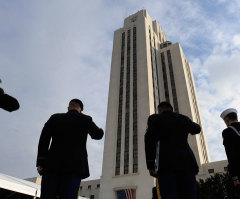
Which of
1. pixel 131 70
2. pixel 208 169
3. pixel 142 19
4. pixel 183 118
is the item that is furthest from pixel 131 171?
pixel 142 19

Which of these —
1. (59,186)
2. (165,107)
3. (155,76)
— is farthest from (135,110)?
(59,186)

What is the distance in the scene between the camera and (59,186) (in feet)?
8.85

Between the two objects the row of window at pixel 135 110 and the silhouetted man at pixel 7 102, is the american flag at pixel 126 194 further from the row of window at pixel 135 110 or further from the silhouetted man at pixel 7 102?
the silhouetted man at pixel 7 102

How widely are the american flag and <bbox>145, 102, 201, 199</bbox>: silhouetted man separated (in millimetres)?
34861

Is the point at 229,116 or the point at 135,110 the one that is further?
the point at 135,110

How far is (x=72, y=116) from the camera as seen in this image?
3250 mm

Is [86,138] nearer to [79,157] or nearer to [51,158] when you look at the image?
[79,157]

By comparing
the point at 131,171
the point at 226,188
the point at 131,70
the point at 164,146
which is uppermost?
the point at 131,70

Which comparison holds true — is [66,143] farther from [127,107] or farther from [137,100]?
[127,107]

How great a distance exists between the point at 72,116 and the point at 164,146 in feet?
4.54

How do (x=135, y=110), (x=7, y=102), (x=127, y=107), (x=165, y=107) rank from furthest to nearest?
(x=127, y=107) < (x=135, y=110) < (x=165, y=107) < (x=7, y=102)

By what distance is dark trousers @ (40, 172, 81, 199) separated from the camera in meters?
2.59

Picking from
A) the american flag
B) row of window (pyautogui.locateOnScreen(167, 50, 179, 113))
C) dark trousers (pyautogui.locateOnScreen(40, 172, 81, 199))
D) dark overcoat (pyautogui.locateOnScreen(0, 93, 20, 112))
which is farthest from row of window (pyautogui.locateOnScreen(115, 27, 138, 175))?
dark overcoat (pyautogui.locateOnScreen(0, 93, 20, 112))

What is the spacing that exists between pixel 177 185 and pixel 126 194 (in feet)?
117
